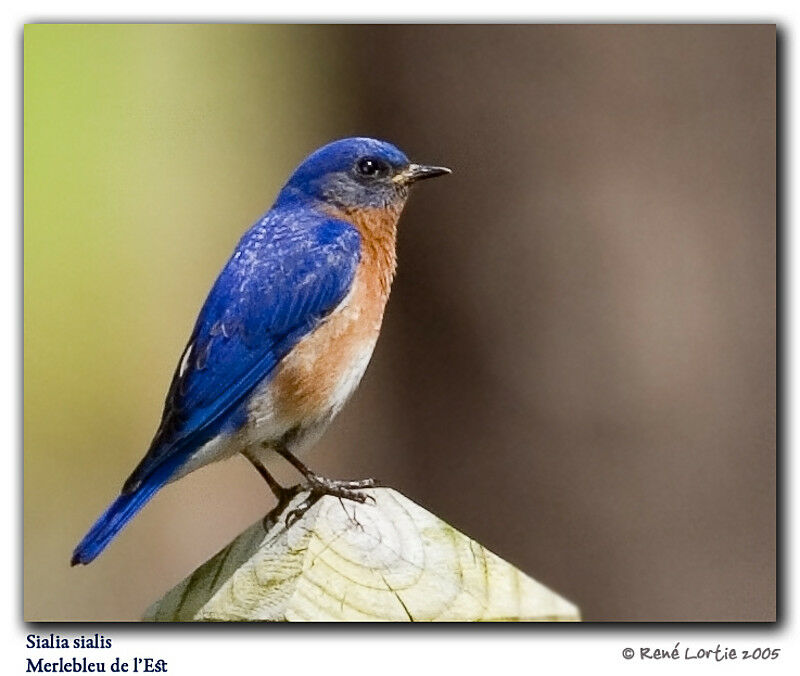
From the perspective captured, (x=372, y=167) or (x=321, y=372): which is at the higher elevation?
(x=372, y=167)

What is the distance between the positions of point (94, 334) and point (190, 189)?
3.57 ft

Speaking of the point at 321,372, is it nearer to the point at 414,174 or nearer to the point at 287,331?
the point at 287,331

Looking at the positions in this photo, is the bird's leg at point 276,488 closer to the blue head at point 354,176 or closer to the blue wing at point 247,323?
the blue wing at point 247,323

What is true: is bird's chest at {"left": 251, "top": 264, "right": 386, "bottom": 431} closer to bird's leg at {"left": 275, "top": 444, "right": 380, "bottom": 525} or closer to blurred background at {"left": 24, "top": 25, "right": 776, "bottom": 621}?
bird's leg at {"left": 275, "top": 444, "right": 380, "bottom": 525}

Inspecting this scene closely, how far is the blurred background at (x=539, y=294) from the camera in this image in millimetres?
5227

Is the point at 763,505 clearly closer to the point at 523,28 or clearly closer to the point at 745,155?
the point at 745,155

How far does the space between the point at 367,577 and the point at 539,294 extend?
8.83ft

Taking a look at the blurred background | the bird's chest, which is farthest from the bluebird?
the blurred background

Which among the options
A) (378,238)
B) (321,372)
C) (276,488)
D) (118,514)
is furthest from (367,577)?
(378,238)

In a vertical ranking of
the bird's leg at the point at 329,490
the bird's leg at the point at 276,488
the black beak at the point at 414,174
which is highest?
the black beak at the point at 414,174

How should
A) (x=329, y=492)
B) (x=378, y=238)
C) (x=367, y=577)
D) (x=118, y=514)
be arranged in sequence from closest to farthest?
(x=367, y=577)
(x=329, y=492)
(x=118, y=514)
(x=378, y=238)

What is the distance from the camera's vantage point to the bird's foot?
3238mm

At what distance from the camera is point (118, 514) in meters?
3.63

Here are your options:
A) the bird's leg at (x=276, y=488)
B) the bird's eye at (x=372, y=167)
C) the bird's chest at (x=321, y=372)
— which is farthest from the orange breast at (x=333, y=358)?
the bird's eye at (x=372, y=167)
